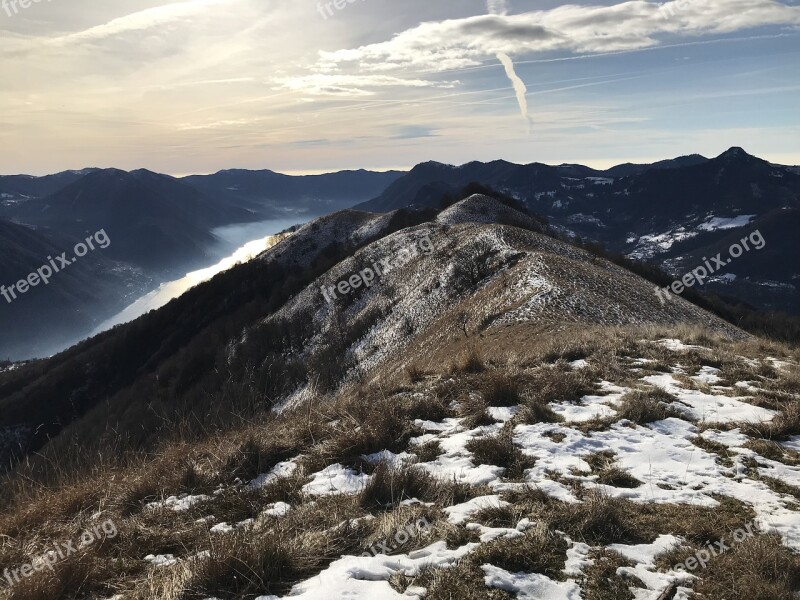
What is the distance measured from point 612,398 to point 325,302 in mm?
46621

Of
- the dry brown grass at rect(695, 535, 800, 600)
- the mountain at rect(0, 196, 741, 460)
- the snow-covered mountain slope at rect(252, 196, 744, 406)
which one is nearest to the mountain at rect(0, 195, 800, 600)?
the dry brown grass at rect(695, 535, 800, 600)

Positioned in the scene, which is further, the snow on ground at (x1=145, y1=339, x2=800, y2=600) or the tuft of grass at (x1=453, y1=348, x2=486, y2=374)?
the tuft of grass at (x1=453, y1=348, x2=486, y2=374)

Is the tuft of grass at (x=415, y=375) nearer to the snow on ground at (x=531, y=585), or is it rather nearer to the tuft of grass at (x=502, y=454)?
the tuft of grass at (x=502, y=454)

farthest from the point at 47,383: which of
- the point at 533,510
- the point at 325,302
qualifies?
the point at 533,510

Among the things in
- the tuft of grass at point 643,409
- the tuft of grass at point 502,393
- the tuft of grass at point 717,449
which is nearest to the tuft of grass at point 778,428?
the tuft of grass at point 717,449

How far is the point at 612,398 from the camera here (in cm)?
851

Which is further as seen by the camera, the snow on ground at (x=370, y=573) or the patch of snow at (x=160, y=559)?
the patch of snow at (x=160, y=559)

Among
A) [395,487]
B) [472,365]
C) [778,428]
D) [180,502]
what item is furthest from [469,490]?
[472,365]

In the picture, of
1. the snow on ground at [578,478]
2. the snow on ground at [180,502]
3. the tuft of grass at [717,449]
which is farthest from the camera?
the tuft of grass at [717,449]

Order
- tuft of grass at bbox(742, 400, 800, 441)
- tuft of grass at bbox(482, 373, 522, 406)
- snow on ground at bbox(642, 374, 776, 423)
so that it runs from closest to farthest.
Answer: tuft of grass at bbox(742, 400, 800, 441) < snow on ground at bbox(642, 374, 776, 423) < tuft of grass at bbox(482, 373, 522, 406)

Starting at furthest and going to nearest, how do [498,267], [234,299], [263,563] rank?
[234,299], [498,267], [263,563]

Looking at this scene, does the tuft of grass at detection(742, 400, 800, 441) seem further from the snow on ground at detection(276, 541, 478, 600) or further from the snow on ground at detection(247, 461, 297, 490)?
the snow on ground at detection(247, 461, 297, 490)

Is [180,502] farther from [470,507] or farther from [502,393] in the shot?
[502,393]

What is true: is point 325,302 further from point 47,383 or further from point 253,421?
point 47,383
